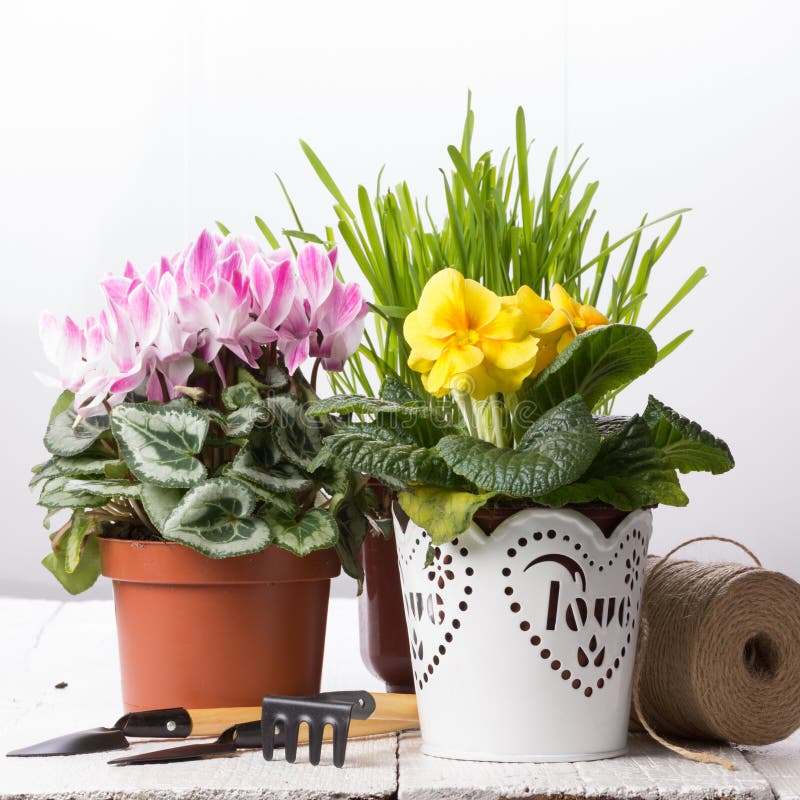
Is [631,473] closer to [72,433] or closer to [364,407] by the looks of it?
[364,407]

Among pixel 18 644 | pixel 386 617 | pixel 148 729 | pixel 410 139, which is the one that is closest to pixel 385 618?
pixel 386 617

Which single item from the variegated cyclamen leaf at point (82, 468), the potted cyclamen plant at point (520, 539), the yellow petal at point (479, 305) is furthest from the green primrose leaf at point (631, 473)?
the variegated cyclamen leaf at point (82, 468)

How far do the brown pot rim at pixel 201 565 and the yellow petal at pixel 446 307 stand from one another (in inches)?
7.6

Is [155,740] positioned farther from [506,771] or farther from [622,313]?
[622,313]

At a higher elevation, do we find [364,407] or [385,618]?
[364,407]

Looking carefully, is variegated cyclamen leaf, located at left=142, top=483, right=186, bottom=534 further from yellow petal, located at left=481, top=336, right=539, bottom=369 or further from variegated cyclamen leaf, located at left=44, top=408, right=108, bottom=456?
yellow petal, located at left=481, top=336, right=539, bottom=369

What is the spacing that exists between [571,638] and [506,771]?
8cm

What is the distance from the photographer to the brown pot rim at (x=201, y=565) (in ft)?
2.19

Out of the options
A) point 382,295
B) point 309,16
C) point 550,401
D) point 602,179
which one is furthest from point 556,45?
point 550,401

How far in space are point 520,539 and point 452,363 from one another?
0.11 m

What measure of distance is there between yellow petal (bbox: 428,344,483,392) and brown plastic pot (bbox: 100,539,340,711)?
174 millimetres

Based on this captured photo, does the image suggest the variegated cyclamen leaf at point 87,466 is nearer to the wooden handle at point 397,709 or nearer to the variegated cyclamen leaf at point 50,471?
the variegated cyclamen leaf at point 50,471

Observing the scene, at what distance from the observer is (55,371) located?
2.34 meters

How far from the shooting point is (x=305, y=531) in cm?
65
